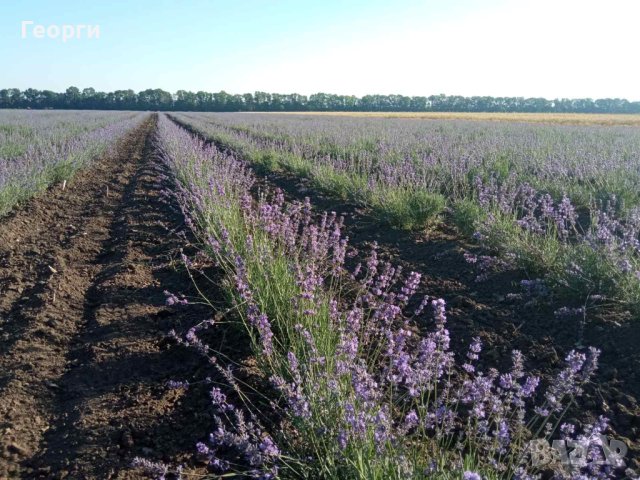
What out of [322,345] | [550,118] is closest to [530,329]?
[322,345]

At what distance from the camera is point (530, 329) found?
3729 millimetres

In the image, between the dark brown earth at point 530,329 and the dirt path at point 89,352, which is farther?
the dark brown earth at point 530,329

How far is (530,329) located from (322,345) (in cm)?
193

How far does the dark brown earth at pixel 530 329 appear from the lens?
2789 millimetres

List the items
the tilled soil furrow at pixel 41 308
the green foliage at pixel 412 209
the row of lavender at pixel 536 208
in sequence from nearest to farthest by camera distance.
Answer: the tilled soil furrow at pixel 41 308, the row of lavender at pixel 536 208, the green foliage at pixel 412 209

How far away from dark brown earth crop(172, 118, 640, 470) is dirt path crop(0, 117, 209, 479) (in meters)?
2.09

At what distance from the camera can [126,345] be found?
3539 millimetres

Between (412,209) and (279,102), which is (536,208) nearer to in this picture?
(412,209)

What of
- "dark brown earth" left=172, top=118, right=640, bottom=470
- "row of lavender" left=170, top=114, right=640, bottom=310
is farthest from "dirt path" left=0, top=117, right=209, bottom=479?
"row of lavender" left=170, top=114, right=640, bottom=310

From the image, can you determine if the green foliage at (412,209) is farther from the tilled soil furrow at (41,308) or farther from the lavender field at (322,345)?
the tilled soil furrow at (41,308)

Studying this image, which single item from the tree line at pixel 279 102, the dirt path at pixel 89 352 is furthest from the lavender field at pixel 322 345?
the tree line at pixel 279 102

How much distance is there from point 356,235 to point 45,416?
4.28 meters

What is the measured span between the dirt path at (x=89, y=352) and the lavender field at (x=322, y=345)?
2 cm

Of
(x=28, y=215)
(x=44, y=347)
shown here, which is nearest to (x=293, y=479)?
(x=44, y=347)
